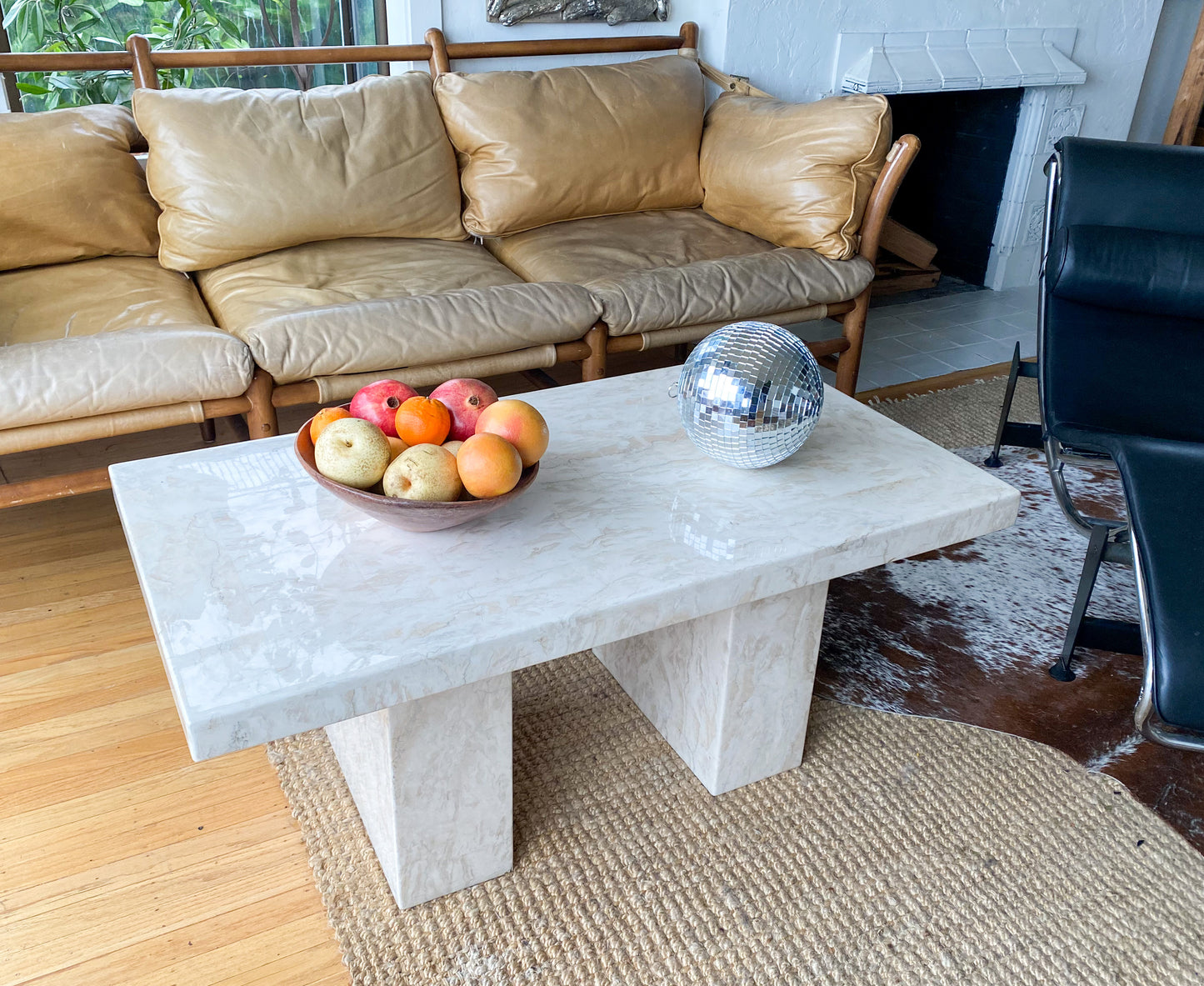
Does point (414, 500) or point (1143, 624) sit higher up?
point (414, 500)

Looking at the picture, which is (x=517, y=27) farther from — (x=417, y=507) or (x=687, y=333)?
(x=417, y=507)

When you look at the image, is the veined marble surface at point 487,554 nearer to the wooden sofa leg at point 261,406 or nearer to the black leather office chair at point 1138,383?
the black leather office chair at point 1138,383

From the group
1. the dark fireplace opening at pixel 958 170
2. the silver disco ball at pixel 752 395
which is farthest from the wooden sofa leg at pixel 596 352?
the dark fireplace opening at pixel 958 170

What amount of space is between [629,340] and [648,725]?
3.09 ft

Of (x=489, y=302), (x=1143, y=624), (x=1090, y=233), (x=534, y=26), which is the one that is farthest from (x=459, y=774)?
(x=534, y=26)

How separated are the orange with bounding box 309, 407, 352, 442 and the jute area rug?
20.7 inches

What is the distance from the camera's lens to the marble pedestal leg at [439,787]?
1.12 metres

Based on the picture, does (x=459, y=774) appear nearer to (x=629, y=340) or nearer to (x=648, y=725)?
(x=648, y=725)

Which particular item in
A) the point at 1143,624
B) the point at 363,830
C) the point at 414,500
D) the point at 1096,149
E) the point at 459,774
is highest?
the point at 1096,149

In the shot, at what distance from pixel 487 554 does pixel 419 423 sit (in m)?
0.18

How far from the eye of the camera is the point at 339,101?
2250 mm

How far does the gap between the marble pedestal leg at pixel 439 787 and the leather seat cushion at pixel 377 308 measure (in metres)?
0.85

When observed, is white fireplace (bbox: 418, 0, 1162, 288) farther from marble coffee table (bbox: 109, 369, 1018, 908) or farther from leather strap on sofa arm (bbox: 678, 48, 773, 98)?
marble coffee table (bbox: 109, 369, 1018, 908)

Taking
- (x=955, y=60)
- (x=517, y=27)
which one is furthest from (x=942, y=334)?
(x=517, y=27)
